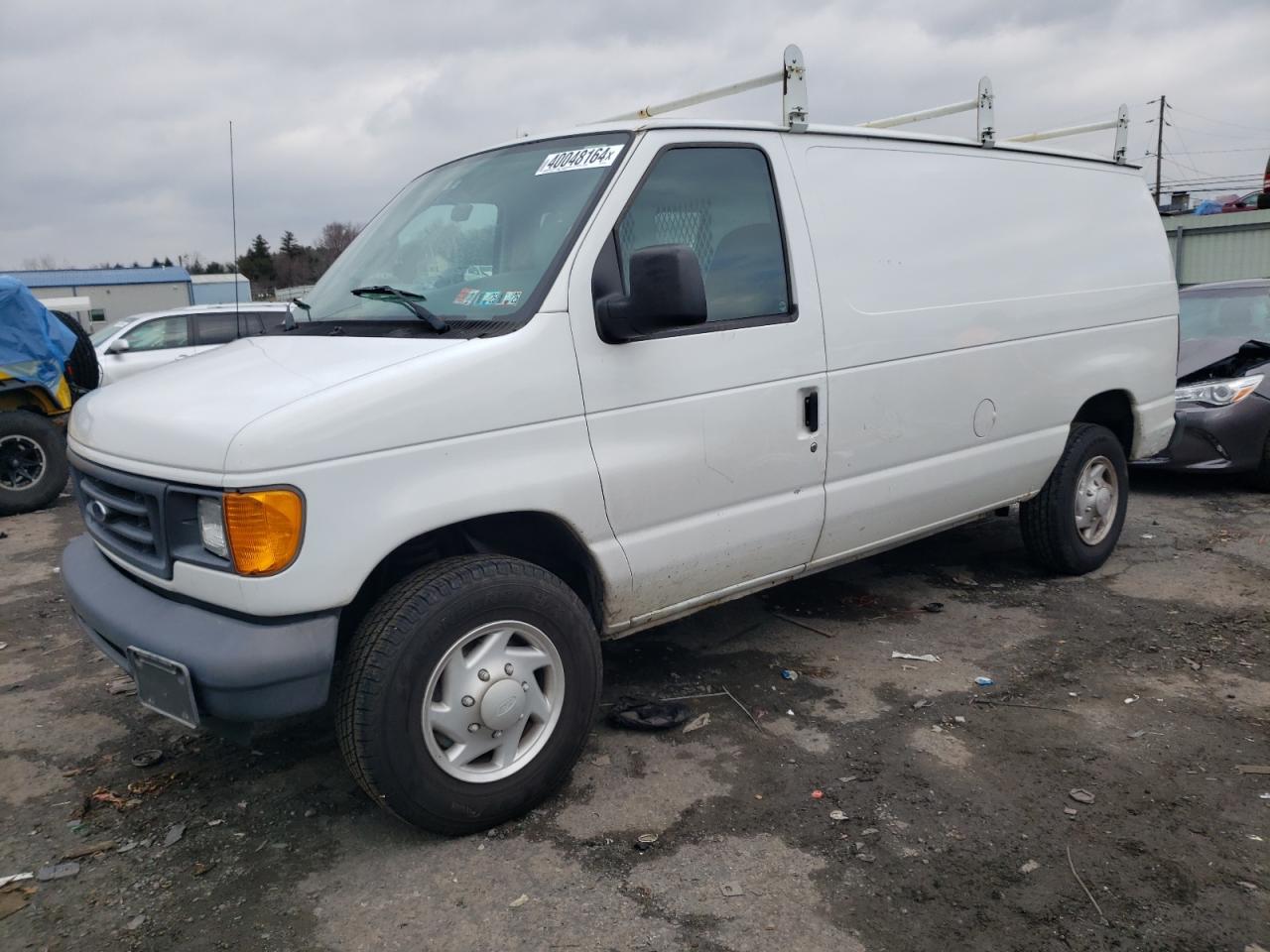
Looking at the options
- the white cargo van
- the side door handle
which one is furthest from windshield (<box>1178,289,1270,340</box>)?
the side door handle

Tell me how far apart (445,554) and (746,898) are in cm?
138

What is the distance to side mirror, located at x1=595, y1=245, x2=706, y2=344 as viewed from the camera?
2918mm

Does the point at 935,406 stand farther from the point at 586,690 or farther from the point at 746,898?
the point at 746,898

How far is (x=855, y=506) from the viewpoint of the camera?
3939mm

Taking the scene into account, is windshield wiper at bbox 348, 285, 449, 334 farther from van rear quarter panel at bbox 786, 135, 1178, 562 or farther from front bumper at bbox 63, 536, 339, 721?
van rear quarter panel at bbox 786, 135, 1178, 562

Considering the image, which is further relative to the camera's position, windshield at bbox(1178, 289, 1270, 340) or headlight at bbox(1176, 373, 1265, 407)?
windshield at bbox(1178, 289, 1270, 340)

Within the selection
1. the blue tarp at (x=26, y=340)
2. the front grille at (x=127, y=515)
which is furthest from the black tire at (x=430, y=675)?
the blue tarp at (x=26, y=340)

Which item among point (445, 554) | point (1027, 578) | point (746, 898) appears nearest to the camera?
point (746, 898)

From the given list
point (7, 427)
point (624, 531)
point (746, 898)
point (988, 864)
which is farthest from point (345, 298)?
point (7, 427)

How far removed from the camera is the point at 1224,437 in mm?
7141

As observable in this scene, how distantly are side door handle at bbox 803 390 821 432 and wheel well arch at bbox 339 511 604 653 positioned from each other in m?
1.03

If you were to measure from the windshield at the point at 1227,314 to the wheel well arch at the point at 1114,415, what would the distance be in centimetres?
320

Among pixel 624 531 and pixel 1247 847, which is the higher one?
pixel 624 531

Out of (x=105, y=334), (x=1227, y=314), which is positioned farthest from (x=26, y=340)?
(x=1227, y=314)
